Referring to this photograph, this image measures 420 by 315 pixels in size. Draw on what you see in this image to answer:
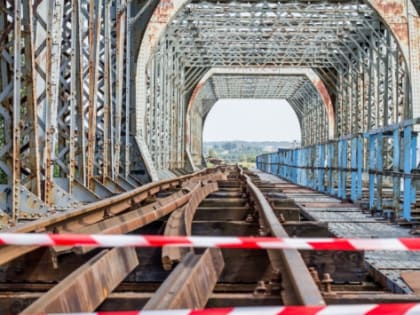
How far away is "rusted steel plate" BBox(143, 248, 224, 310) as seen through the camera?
2961mm

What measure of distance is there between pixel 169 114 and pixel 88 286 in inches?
971

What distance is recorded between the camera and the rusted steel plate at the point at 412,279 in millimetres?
4764

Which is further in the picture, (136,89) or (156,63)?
(156,63)

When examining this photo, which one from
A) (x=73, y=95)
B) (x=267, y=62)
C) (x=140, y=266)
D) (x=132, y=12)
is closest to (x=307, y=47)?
(x=267, y=62)

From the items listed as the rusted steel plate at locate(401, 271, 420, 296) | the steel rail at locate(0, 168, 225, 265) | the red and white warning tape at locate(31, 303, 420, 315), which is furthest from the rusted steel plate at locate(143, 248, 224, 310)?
the rusted steel plate at locate(401, 271, 420, 296)

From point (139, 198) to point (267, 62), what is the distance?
97.5 feet

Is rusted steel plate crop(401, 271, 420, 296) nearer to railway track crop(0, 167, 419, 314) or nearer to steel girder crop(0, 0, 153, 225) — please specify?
railway track crop(0, 167, 419, 314)

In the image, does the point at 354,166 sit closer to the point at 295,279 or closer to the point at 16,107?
the point at 16,107

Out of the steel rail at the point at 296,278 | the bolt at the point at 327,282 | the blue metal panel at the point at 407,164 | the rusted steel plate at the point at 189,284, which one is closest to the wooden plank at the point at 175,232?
the rusted steel plate at the point at 189,284

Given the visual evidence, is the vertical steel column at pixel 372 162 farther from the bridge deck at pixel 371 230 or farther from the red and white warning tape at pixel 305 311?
the red and white warning tape at pixel 305 311

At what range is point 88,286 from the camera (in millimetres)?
3393

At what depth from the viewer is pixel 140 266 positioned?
15.7ft

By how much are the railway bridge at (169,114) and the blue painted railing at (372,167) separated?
38 mm

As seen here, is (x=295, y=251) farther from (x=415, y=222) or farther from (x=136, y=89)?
(x=136, y=89)
